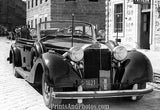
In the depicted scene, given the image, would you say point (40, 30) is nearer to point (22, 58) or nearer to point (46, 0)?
point (22, 58)

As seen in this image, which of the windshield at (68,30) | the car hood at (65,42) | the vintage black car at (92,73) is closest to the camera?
the vintage black car at (92,73)

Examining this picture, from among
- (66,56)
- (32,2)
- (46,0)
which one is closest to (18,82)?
(66,56)

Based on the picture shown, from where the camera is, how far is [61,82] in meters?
4.63

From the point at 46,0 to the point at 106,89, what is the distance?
24.6 m

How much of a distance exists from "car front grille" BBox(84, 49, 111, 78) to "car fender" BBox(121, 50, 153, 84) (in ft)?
1.30

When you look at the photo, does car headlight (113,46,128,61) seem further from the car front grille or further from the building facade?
the building facade

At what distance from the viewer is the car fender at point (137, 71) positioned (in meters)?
4.95

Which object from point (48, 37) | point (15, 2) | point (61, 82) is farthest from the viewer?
point (15, 2)

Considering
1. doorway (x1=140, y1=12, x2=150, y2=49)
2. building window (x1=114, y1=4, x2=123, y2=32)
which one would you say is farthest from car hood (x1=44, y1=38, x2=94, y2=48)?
building window (x1=114, y1=4, x2=123, y2=32)

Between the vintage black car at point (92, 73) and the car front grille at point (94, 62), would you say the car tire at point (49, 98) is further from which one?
the car front grille at point (94, 62)

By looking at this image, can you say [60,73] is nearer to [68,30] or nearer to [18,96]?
[18,96]

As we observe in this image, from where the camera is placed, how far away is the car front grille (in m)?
4.88

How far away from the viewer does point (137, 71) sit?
5.00 meters

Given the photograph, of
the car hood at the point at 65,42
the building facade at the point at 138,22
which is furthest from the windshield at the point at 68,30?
the building facade at the point at 138,22
